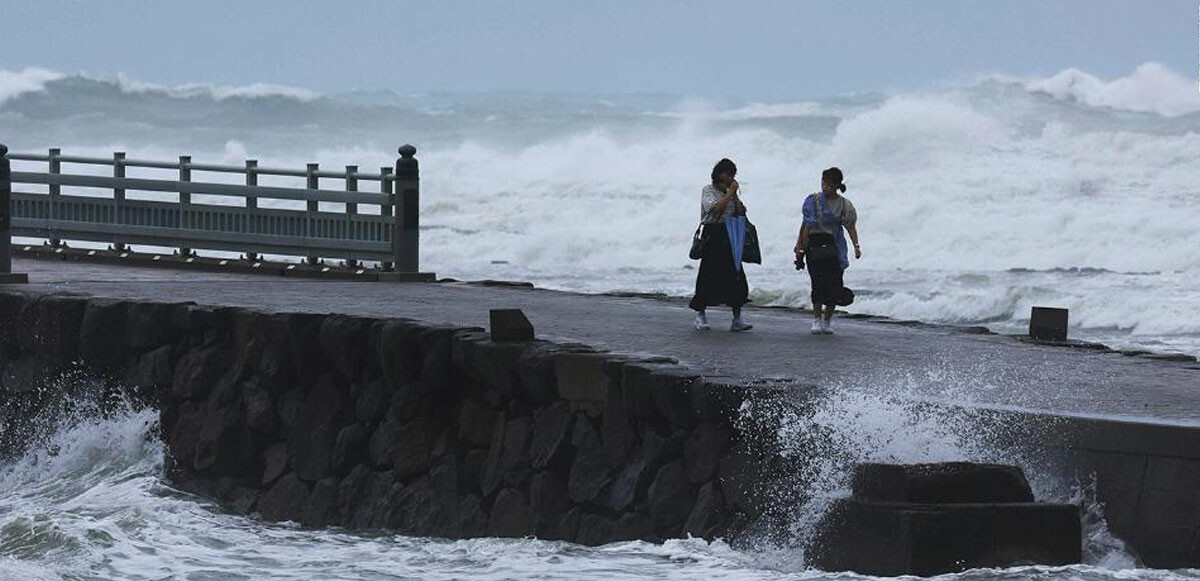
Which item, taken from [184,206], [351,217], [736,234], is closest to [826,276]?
[736,234]

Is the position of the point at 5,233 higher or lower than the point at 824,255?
lower

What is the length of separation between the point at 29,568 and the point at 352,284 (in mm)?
11033

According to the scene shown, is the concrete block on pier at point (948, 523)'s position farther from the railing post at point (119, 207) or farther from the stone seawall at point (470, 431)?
the railing post at point (119, 207)

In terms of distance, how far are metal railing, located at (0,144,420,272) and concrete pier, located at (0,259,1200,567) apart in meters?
1.24

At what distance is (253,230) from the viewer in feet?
88.0

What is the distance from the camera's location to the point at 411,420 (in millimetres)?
15117

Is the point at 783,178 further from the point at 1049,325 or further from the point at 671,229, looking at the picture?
the point at 1049,325

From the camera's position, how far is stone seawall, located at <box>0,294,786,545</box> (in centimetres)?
1232

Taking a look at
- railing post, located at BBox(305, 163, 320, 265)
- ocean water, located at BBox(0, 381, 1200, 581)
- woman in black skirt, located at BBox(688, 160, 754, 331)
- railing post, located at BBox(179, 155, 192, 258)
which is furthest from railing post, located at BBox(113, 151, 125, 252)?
woman in black skirt, located at BBox(688, 160, 754, 331)

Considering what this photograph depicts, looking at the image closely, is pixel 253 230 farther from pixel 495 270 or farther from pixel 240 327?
pixel 495 270

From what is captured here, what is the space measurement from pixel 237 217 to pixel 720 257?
411 inches

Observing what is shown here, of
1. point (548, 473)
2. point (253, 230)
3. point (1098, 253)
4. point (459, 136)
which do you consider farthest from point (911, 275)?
point (459, 136)

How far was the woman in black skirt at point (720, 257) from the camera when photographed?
1769 centimetres

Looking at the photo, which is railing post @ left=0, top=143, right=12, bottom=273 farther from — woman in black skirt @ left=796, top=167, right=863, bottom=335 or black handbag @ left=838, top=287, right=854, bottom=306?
black handbag @ left=838, top=287, right=854, bottom=306
